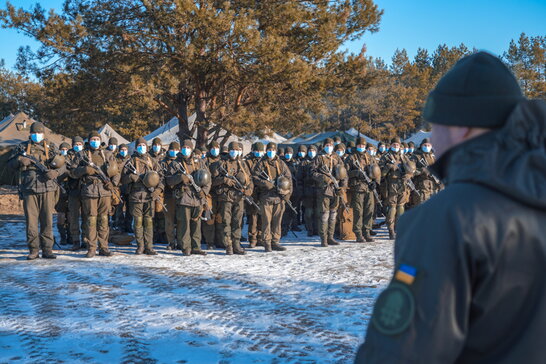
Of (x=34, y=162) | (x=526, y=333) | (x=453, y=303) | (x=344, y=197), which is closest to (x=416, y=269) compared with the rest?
(x=453, y=303)

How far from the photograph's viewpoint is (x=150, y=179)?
940cm

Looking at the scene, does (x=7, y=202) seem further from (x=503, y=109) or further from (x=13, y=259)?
(x=503, y=109)

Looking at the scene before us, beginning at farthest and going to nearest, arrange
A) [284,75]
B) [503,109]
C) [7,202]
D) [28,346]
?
[7,202], [284,75], [28,346], [503,109]

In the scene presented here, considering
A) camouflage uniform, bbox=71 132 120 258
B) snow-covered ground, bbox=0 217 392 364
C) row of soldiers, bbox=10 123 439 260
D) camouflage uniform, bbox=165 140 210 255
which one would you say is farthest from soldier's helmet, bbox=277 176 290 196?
camouflage uniform, bbox=71 132 120 258

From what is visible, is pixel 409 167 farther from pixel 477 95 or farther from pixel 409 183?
pixel 477 95

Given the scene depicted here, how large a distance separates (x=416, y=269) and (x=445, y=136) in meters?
0.45

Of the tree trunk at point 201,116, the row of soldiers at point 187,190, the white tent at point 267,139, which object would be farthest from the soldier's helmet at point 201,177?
the white tent at point 267,139

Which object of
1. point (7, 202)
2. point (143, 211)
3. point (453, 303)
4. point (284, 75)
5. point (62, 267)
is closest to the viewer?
point (453, 303)

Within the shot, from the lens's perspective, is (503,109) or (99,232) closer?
(503,109)

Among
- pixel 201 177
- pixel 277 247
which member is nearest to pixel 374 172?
pixel 277 247

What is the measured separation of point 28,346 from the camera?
471cm

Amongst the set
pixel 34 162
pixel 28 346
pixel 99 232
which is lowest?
pixel 28 346

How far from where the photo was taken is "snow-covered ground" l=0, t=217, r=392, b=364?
15.1ft

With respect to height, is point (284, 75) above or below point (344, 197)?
above
